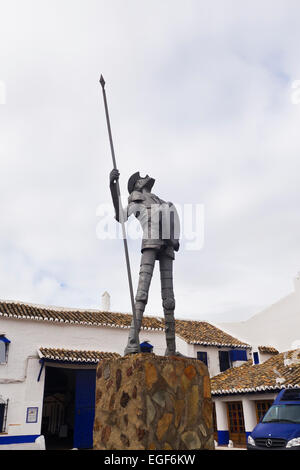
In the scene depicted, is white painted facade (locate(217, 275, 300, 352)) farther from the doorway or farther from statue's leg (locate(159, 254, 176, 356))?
statue's leg (locate(159, 254, 176, 356))

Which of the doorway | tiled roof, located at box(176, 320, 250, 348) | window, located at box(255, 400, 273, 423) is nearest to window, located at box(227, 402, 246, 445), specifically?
window, located at box(255, 400, 273, 423)

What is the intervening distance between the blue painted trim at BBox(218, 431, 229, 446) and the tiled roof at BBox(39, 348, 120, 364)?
6089 millimetres

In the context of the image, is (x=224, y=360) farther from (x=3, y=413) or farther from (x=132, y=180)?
(x=132, y=180)

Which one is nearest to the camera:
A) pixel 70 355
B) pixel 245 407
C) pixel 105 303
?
pixel 70 355

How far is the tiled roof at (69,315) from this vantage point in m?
15.3

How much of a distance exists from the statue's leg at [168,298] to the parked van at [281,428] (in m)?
4.83

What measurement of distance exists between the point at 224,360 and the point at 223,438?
3.82m

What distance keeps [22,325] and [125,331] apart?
4.50 meters

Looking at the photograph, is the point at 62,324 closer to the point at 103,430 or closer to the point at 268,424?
the point at 268,424

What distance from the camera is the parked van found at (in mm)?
8586

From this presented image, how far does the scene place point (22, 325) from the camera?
50.0ft

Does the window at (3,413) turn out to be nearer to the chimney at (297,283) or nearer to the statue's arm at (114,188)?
the statue's arm at (114,188)

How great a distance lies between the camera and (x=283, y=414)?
10062 millimetres

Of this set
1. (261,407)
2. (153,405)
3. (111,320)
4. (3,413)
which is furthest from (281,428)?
(111,320)
